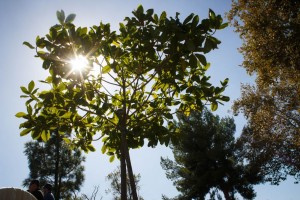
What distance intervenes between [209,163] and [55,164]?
50.1ft

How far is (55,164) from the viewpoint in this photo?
26.0m

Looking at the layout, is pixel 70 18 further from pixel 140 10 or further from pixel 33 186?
pixel 33 186

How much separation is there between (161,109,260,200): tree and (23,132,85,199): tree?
9.89 meters

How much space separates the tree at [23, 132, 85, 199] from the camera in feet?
84.4

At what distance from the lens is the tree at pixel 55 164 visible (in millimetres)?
25719

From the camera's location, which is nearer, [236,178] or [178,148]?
[236,178]

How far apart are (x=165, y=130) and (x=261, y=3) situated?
8.83m

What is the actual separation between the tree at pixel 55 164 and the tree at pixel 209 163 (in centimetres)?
989

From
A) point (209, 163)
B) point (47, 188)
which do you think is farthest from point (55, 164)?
point (47, 188)

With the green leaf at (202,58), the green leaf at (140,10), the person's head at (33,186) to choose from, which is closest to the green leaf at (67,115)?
the green leaf at (140,10)

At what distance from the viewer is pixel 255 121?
16.5 m

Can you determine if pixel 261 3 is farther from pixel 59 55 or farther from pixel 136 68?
pixel 59 55

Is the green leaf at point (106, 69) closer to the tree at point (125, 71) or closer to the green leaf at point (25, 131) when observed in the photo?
the tree at point (125, 71)

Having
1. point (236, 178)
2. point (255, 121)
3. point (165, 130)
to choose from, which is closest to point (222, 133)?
point (236, 178)
